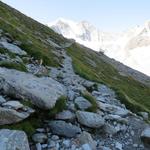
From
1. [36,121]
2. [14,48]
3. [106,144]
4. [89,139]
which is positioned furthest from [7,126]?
[14,48]

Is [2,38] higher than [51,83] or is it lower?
higher

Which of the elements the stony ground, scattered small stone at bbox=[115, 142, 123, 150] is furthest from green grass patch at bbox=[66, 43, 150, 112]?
scattered small stone at bbox=[115, 142, 123, 150]

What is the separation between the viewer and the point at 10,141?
13.3m

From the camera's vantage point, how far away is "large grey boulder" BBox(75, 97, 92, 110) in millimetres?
18872

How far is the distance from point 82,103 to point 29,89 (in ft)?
11.7

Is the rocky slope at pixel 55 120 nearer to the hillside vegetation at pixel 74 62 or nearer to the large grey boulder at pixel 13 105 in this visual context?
the large grey boulder at pixel 13 105

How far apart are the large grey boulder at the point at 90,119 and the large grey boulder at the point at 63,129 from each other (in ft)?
2.95

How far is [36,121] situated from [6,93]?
6.08 feet

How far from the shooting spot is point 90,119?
17328mm

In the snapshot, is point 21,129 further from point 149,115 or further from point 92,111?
point 149,115

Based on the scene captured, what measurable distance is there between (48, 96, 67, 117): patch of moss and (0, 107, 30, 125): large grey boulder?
174cm

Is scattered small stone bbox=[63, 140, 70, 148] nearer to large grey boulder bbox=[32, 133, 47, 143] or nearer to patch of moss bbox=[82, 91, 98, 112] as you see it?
large grey boulder bbox=[32, 133, 47, 143]

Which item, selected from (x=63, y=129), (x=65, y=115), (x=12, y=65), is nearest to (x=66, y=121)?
(x=65, y=115)

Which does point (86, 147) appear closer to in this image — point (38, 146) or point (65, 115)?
point (38, 146)
